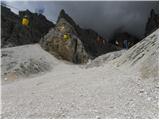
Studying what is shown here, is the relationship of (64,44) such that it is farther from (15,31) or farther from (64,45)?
(15,31)

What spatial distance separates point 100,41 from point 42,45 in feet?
91.0

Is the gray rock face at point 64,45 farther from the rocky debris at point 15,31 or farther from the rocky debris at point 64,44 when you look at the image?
the rocky debris at point 15,31

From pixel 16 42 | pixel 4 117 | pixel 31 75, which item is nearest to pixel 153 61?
pixel 4 117

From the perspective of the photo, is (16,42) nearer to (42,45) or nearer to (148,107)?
(42,45)

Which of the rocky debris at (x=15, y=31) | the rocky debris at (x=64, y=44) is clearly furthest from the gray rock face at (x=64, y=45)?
the rocky debris at (x=15, y=31)

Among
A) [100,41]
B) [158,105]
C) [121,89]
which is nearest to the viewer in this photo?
[158,105]

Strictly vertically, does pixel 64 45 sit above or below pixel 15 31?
below

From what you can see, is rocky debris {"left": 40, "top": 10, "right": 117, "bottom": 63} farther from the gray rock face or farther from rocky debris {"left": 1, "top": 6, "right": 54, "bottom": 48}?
rocky debris {"left": 1, "top": 6, "right": 54, "bottom": 48}

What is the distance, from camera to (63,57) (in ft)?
193

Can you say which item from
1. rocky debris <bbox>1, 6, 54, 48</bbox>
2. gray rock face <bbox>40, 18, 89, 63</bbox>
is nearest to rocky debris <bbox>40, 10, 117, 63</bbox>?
gray rock face <bbox>40, 18, 89, 63</bbox>

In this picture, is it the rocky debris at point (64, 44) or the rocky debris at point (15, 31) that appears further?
the rocky debris at point (15, 31)

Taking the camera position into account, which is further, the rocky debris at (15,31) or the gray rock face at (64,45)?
the rocky debris at (15,31)

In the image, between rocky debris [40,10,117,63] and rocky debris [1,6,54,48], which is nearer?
rocky debris [40,10,117,63]

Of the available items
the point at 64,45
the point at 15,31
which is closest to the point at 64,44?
the point at 64,45
